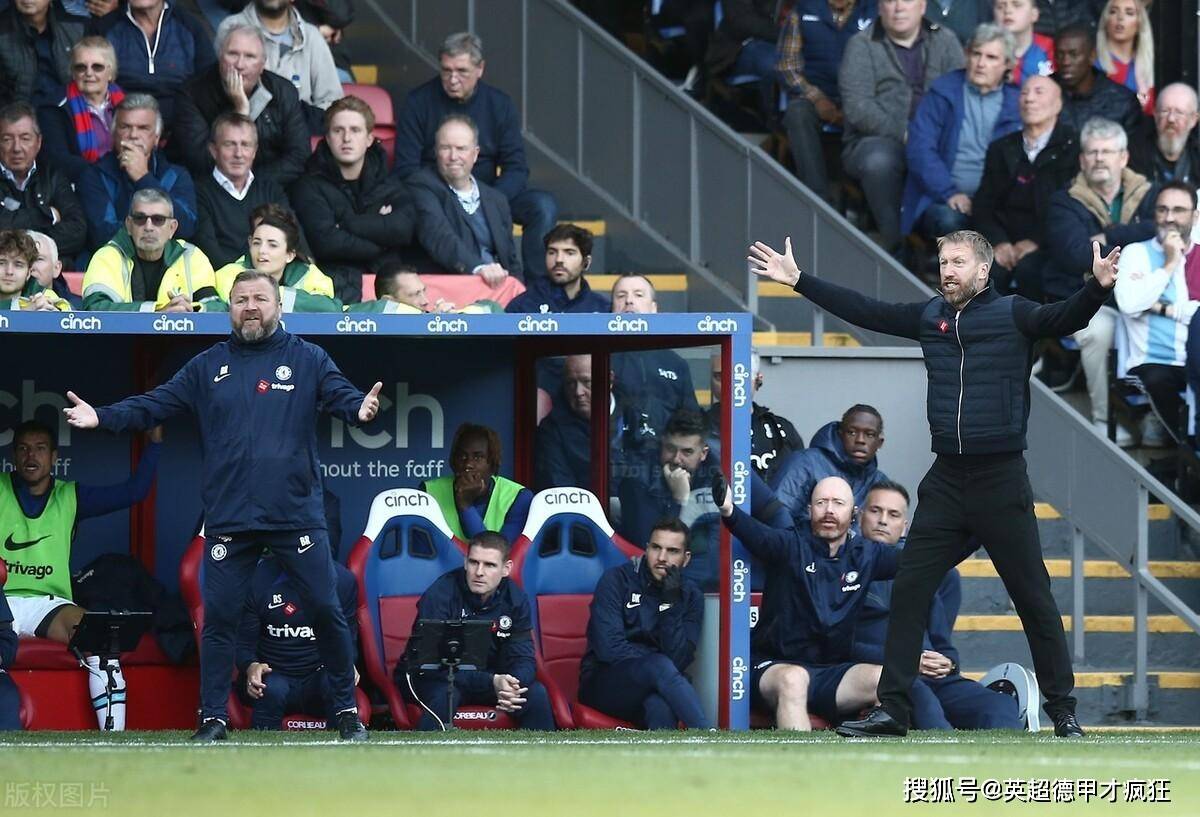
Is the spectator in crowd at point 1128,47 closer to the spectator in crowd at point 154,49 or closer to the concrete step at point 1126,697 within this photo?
the concrete step at point 1126,697

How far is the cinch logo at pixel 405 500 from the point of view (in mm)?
10562

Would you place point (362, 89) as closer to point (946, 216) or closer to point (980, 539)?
point (946, 216)

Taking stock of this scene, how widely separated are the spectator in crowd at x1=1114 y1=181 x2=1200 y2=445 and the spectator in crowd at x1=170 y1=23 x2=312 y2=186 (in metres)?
4.75

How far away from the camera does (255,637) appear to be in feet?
32.8

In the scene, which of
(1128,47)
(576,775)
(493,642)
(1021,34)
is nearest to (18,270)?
(493,642)

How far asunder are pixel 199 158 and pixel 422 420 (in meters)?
1.97

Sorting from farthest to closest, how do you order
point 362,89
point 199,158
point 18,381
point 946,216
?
point 362,89, point 946,216, point 199,158, point 18,381

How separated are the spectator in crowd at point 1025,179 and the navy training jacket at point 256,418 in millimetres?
5437

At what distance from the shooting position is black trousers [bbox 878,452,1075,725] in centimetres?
866

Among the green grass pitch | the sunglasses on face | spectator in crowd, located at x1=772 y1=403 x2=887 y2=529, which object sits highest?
the sunglasses on face

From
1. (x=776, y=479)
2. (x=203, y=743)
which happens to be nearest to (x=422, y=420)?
(x=776, y=479)

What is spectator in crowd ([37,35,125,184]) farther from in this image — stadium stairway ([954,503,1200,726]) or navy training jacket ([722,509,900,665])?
stadium stairway ([954,503,1200,726])

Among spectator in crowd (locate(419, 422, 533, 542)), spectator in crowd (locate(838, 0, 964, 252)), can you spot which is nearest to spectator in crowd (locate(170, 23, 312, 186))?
spectator in crowd (locate(419, 422, 533, 542))

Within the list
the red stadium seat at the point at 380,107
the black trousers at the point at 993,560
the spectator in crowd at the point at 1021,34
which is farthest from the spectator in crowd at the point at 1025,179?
the black trousers at the point at 993,560
